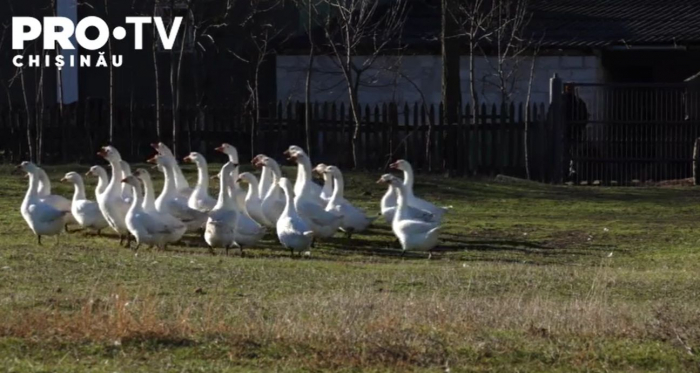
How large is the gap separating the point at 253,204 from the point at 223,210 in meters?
2.34

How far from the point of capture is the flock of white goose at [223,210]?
687 inches

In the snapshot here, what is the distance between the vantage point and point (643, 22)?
3659 centimetres

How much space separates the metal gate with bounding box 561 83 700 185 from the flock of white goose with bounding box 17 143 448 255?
1053 centimetres

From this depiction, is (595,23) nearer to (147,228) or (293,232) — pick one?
(293,232)

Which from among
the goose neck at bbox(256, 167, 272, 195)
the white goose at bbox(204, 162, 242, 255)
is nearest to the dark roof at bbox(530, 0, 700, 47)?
the goose neck at bbox(256, 167, 272, 195)

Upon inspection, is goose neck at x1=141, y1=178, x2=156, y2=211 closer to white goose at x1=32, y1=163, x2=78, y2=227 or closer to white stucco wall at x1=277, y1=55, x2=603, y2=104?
white goose at x1=32, y1=163, x2=78, y2=227

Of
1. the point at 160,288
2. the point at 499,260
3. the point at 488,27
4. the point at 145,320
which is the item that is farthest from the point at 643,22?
the point at 145,320

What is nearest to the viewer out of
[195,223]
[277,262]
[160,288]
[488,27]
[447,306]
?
[447,306]

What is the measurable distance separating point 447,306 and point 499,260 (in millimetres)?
5556

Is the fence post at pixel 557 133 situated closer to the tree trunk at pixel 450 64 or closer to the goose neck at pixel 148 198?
the tree trunk at pixel 450 64

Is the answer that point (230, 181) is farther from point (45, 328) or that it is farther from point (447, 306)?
point (45, 328)

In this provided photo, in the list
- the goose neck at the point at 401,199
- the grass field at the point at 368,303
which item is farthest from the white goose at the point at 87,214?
the goose neck at the point at 401,199

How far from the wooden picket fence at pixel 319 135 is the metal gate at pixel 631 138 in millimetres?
663

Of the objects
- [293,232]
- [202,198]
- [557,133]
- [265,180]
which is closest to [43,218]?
[202,198]
